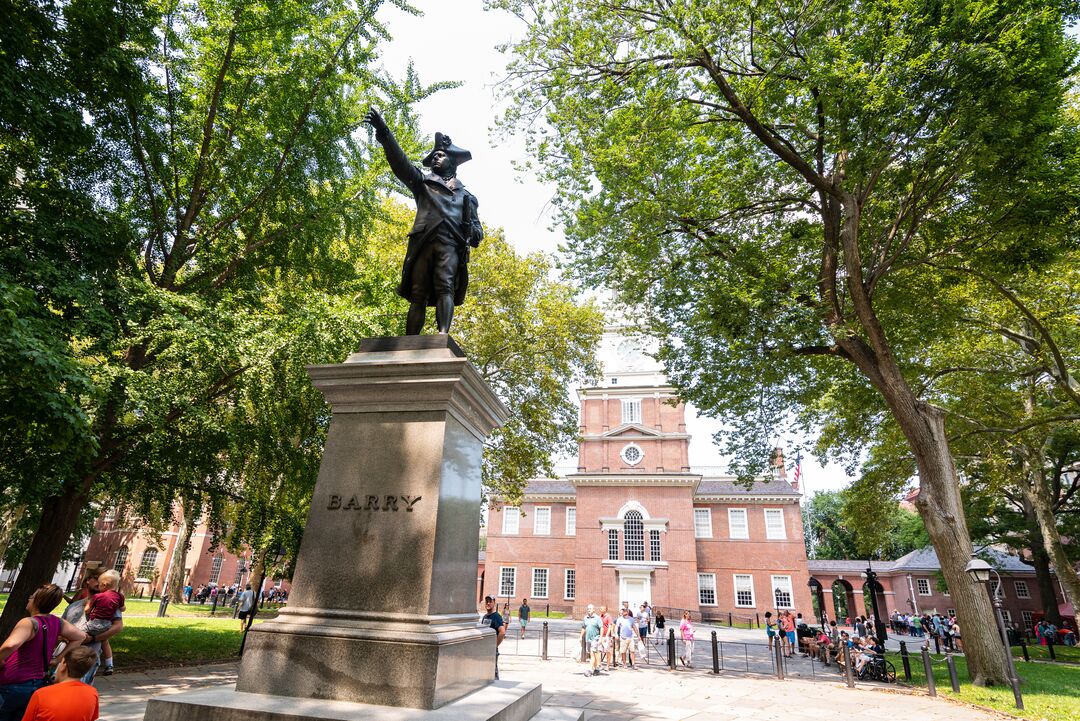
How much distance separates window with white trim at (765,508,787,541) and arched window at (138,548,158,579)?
46.2 m

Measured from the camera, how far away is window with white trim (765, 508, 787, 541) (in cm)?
4012

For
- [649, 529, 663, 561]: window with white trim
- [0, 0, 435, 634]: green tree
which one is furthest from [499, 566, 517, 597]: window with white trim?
[0, 0, 435, 634]: green tree

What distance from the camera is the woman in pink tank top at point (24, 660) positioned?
3.72 meters

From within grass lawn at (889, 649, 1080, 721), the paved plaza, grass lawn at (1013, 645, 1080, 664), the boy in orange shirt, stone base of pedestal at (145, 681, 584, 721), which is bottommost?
grass lawn at (1013, 645, 1080, 664)

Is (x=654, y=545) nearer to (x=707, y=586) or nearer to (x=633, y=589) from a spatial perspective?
(x=633, y=589)

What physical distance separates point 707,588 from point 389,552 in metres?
41.2

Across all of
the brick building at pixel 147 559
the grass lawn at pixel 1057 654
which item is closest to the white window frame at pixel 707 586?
the grass lawn at pixel 1057 654

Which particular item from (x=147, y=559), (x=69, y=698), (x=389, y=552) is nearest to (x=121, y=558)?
(x=147, y=559)

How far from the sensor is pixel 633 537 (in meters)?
38.6

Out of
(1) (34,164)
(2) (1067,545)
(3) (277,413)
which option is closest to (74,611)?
(3) (277,413)

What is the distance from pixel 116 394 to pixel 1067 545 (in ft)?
143

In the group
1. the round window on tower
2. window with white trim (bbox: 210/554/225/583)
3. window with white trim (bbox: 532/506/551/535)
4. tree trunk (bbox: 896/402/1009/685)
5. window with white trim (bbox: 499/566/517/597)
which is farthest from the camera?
window with white trim (bbox: 210/554/225/583)

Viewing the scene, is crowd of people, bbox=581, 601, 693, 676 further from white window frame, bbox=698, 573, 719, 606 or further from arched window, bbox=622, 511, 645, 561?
white window frame, bbox=698, 573, 719, 606

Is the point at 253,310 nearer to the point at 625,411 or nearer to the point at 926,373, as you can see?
the point at 926,373
